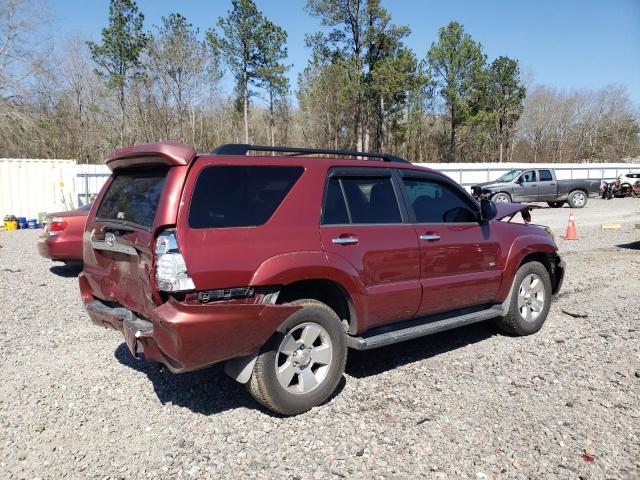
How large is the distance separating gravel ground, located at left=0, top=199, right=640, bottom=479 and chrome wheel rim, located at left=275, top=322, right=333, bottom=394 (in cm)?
25

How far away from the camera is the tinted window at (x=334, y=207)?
3.71 m

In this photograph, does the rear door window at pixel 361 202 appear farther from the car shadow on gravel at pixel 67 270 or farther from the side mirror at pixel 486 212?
the car shadow on gravel at pixel 67 270

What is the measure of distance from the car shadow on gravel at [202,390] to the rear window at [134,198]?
1129 millimetres

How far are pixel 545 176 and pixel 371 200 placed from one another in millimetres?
21893

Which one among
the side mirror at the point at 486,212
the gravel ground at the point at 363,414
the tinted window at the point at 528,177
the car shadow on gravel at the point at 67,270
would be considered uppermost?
the tinted window at the point at 528,177

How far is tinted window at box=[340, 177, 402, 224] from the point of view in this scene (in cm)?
392

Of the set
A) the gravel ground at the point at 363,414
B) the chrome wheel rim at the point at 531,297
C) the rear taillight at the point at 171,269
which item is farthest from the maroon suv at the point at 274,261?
the chrome wheel rim at the point at 531,297

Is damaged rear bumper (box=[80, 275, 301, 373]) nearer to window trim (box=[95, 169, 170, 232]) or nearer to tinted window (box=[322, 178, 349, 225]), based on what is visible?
window trim (box=[95, 169, 170, 232])

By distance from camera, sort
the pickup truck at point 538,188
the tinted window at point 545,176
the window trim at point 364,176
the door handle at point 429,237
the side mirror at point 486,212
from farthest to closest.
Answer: the tinted window at point 545,176, the pickup truck at point 538,188, the side mirror at point 486,212, the door handle at point 429,237, the window trim at point 364,176

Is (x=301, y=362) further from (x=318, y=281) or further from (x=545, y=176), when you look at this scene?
(x=545, y=176)

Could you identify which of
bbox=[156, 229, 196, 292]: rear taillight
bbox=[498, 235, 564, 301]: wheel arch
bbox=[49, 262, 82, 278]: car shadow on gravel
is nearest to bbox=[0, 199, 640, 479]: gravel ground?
bbox=[498, 235, 564, 301]: wheel arch

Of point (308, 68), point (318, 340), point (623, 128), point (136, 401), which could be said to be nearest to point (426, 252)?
point (318, 340)

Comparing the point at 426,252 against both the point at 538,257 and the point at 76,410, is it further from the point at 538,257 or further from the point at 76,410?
the point at 76,410

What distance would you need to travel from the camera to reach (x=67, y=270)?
373 inches
